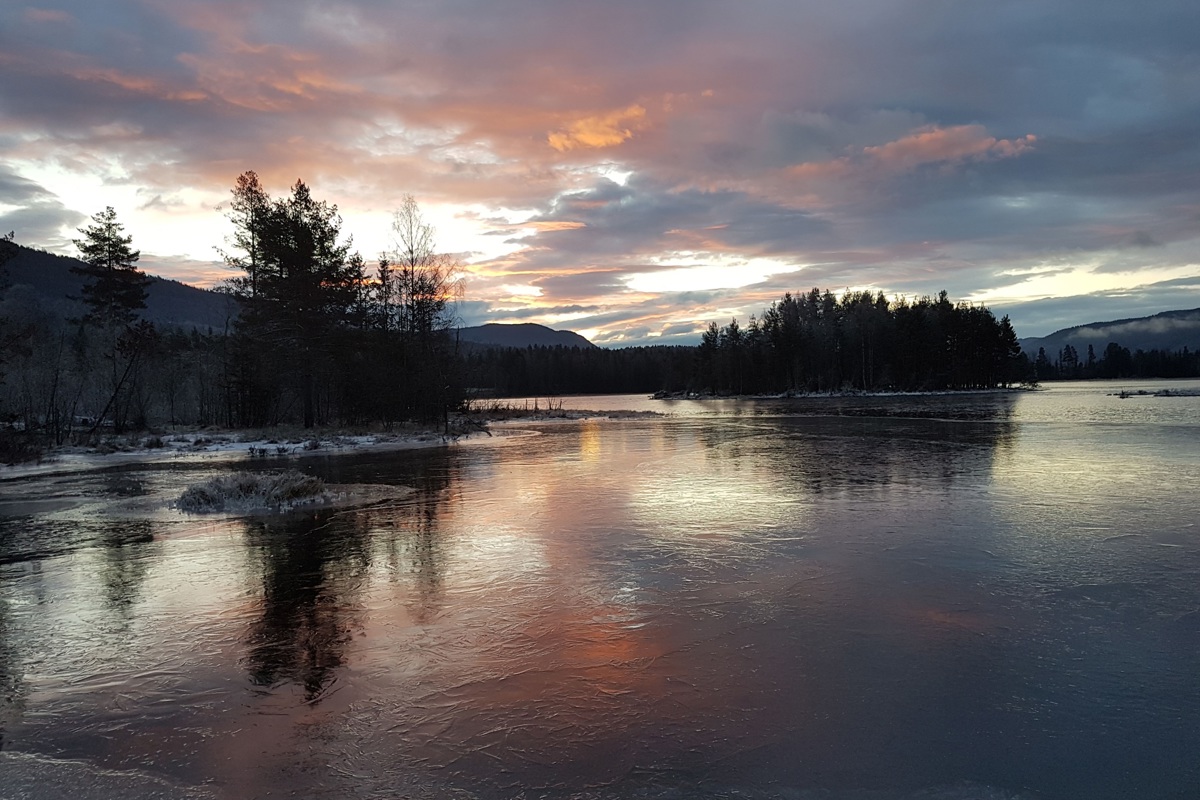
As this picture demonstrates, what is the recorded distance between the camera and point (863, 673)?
5.11 m

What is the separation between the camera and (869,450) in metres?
21.5

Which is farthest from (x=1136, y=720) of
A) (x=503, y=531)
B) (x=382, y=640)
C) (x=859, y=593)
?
(x=503, y=531)

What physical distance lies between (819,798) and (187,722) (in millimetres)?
4108

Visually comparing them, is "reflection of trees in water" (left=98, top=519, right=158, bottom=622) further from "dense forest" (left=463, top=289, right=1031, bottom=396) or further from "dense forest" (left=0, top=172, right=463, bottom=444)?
"dense forest" (left=463, top=289, right=1031, bottom=396)

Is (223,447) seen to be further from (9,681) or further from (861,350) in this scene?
(861,350)

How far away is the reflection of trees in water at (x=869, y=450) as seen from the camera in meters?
15.4

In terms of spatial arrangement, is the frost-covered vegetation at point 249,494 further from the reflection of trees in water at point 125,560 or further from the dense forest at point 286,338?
the dense forest at point 286,338

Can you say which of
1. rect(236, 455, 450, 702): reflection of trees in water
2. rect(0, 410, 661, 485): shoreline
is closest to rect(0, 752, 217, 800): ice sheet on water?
rect(236, 455, 450, 702): reflection of trees in water

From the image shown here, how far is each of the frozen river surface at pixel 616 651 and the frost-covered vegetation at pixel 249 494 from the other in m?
1.16

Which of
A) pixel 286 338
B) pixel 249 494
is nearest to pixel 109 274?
Result: pixel 286 338

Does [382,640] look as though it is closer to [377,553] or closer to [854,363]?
[377,553]

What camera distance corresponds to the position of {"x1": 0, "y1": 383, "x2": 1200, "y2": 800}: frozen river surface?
12.9 ft

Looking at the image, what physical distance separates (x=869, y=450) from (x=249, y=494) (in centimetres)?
1776

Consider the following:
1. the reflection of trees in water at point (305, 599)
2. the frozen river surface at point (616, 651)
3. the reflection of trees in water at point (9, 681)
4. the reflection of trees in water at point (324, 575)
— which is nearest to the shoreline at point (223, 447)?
the reflection of trees in water at point (324, 575)
